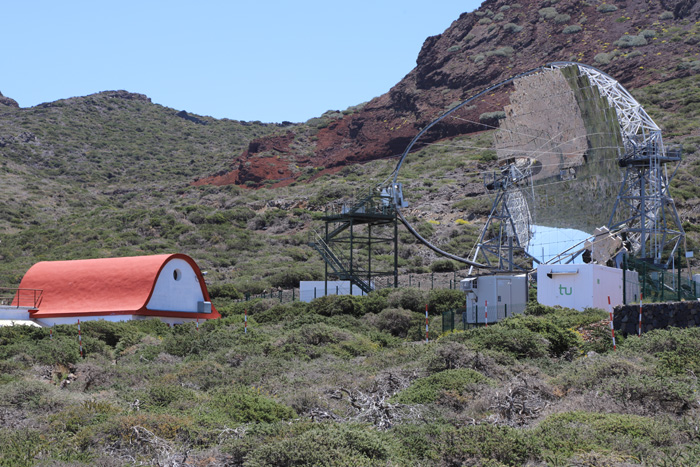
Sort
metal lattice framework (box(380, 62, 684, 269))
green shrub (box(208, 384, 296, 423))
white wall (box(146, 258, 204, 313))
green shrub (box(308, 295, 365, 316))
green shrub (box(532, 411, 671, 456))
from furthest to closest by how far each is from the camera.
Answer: white wall (box(146, 258, 204, 313)) < green shrub (box(308, 295, 365, 316)) < metal lattice framework (box(380, 62, 684, 269)) < green shrub (box(208, 384, 296, 423)) < green shrub (box(532, 411, 671, 456))

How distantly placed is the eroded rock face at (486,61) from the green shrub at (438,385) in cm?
7896

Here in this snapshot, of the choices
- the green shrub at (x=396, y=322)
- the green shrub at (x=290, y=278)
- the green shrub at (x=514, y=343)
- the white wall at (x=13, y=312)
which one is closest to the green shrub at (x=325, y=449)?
the green shrub at (x=514, y=343)

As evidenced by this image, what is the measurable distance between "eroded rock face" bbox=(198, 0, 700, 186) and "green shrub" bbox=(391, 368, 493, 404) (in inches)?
3109

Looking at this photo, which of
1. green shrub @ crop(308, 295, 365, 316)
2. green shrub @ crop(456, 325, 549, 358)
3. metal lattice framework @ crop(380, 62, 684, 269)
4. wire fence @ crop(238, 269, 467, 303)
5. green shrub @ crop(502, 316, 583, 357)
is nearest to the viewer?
green shrub @ crop(456, 325, 549, 358)

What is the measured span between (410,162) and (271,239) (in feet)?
105

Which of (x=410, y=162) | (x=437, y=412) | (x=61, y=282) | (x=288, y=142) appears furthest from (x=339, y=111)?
(x=437, y=412)

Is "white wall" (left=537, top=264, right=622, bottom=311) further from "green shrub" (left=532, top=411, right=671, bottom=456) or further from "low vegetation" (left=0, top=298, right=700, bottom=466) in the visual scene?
"green shrub" (left=532, top=411, right=671, bottom=456)

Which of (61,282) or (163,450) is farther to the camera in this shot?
(61,282)

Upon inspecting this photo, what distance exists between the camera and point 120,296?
30.2 meters

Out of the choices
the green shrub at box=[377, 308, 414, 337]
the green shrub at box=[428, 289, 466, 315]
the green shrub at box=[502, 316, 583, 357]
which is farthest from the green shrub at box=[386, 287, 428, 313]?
the green shrub at box=[502, 316, 583, 357]

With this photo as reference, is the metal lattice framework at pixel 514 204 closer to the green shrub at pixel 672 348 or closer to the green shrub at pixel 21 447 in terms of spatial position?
the green shrub at pixel 672 348

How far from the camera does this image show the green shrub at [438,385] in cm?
1314

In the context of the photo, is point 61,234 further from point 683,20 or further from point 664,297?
point 683,20

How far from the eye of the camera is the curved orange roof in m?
29.8
